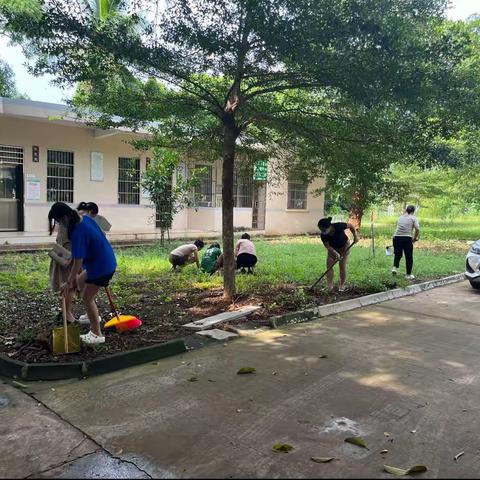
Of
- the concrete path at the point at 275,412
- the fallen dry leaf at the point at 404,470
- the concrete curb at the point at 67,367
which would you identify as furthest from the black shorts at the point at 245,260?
the fallen dry leaf at the point at 404,470

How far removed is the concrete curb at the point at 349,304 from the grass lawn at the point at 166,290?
195 millimetres

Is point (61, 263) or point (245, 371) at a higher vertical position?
point (61, 263)

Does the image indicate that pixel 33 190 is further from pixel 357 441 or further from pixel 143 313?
pixel 357 441

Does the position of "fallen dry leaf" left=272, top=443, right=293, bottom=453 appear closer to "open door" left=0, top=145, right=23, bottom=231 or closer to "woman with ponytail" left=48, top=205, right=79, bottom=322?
"woman with ponytail" left=48, top=205, right=79, bottom=322

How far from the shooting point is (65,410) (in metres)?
3.94

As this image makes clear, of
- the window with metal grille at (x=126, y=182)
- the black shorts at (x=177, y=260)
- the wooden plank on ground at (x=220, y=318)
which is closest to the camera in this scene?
the wooden plank on ground at (x=220, y=318)

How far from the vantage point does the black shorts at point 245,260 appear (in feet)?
32.0

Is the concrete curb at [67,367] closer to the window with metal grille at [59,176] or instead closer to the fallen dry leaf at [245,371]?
the fallen dry leaf at [245,371]

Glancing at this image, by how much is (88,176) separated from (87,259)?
1093 cm

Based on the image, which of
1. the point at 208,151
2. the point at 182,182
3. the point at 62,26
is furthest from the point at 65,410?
the point at 182,182

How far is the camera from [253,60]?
21.5 feet

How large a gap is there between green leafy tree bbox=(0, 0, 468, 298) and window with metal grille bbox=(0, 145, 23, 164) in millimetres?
7239

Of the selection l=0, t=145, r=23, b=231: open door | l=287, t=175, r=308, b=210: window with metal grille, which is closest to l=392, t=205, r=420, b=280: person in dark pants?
l=0, t=145, r=23, b=231: open door

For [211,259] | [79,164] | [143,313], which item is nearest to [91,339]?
[143,313]
